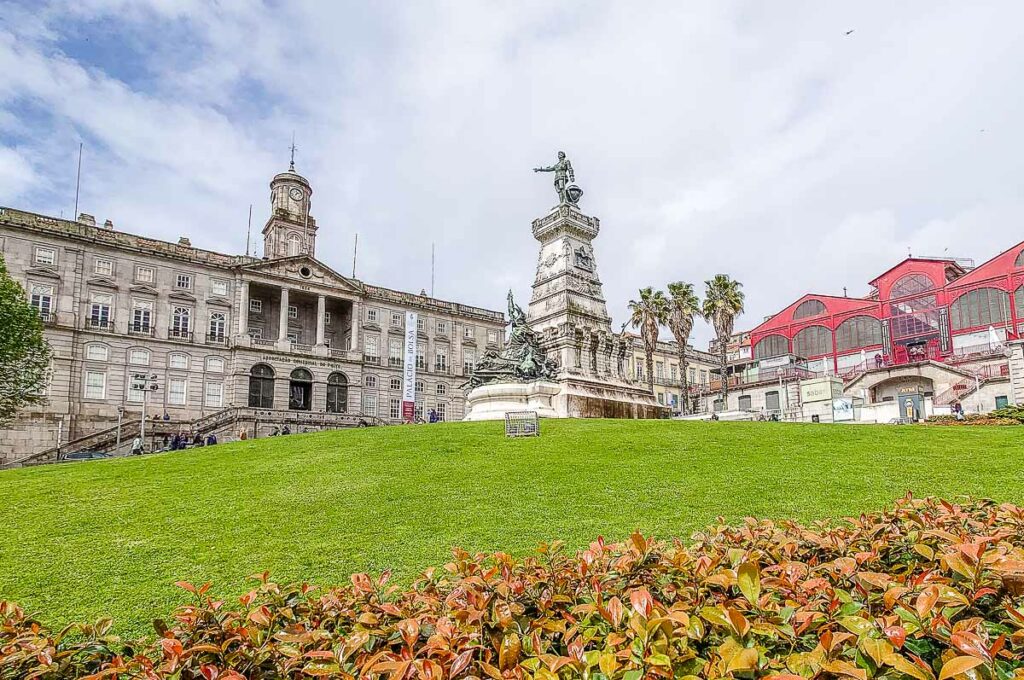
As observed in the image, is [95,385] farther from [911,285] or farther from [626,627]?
[911,285]

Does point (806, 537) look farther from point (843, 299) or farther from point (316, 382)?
point (843, 299)

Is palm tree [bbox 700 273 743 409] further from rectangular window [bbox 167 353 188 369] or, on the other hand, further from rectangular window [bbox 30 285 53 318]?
rectangular window [bbox 30 285 53 318]

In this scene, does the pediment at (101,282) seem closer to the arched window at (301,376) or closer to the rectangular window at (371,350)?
the arched window at (301,376)

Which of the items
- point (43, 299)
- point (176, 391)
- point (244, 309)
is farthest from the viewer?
point (244, 309)

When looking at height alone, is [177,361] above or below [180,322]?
below

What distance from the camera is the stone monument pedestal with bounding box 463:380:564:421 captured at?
27.2m

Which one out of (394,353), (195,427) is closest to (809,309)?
(394,353)

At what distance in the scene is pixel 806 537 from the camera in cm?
380

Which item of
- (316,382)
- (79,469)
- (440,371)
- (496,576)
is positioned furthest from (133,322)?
(496,576)

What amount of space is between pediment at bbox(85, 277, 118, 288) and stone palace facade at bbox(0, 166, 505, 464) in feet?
0.24

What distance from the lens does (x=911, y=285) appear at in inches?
2109

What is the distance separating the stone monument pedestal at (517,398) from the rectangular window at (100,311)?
110ft

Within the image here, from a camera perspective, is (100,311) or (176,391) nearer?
(100,311)

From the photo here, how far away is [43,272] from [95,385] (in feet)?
29.0
